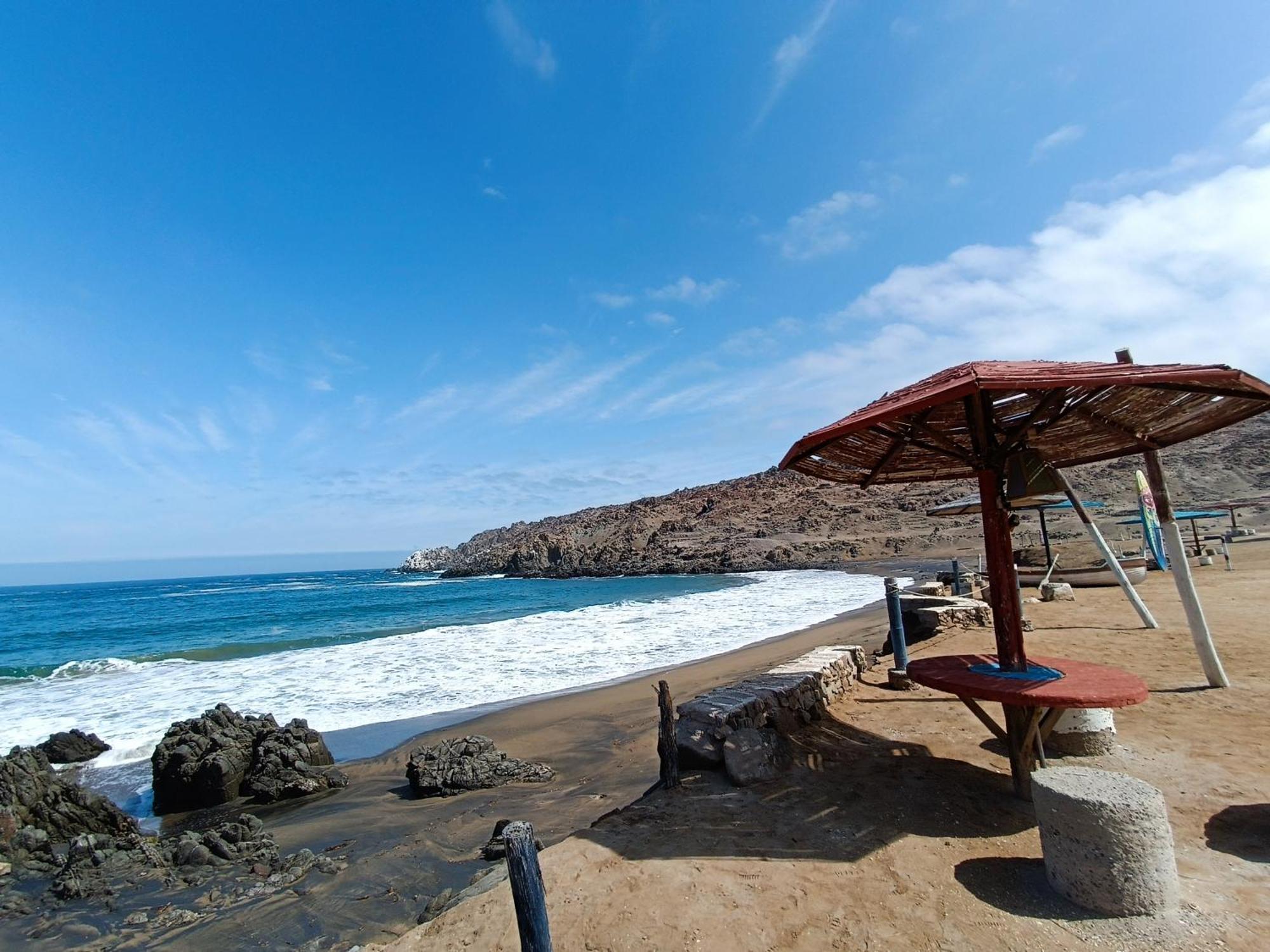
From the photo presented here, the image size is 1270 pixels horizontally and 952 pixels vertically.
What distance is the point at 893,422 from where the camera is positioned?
17.4ft

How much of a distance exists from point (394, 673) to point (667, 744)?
13.0m

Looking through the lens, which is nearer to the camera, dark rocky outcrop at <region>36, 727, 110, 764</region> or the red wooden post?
the red wooden post

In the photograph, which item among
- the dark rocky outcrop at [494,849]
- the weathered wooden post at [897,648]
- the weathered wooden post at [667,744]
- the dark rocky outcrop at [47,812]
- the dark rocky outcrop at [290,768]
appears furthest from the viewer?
the dark rocky outcrop at [290,768]

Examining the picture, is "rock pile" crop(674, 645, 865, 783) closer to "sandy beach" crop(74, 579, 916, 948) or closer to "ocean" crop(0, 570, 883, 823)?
"sandy beach" crop(74, 579, 916, 948)

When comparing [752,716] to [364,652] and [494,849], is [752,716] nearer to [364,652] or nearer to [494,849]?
[494,849]

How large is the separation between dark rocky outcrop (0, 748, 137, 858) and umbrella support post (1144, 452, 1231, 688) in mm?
12253

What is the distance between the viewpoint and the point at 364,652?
19938 millimetres

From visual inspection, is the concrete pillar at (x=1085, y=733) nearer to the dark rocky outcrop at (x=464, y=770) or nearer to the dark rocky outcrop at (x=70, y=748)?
the dark rocky outcrop at (x=464, y=770)

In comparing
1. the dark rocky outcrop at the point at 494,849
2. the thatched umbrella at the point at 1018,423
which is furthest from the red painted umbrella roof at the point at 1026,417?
the dark rocky outcrop at the point at 494,849

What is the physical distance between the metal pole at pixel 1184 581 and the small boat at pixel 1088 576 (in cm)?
880

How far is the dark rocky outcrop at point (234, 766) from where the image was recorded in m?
8.16

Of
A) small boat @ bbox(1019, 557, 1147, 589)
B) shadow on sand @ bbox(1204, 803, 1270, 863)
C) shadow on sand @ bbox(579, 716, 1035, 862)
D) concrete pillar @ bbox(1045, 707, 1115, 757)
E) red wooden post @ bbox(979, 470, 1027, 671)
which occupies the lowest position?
shadow on sand @ bbox(579, 716, 1035, 862)

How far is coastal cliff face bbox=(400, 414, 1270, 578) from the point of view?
4472 centimetres

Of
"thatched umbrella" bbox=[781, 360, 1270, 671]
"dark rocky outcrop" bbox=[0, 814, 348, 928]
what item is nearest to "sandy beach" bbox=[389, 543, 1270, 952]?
"thatched umbrella" bbox=[781, 360, 1270, 671]
